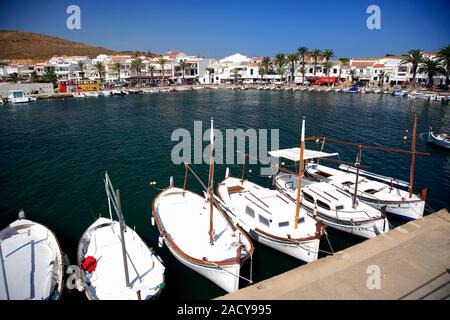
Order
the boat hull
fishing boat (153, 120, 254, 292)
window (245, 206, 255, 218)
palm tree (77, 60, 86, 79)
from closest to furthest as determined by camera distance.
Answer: the boat hull → fishing boat (153, 120, 254, 292) → window (245, 206, 255, 218) → palm tree (77, 60, 86, 79)

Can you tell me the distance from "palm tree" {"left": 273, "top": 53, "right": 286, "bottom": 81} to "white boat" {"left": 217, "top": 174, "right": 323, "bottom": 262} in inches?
5561

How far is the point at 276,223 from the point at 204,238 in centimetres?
519

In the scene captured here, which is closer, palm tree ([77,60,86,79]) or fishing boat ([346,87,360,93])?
fishing boat ([346,87,360,93])

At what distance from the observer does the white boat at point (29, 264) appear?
1453 cm

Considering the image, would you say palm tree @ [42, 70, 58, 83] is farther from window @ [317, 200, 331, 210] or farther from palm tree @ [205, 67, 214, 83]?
window @ [317, 200, 331, 210]

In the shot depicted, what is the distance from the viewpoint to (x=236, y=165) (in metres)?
40.1

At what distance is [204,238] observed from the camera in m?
19.5

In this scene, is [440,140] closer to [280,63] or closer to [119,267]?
[119,267]

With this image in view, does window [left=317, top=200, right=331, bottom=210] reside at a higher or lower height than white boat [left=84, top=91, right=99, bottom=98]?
lower

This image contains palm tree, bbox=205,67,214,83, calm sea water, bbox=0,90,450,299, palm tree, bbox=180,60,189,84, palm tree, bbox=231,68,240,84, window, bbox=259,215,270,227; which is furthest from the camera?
palm tree, bbox=205,67,214,83

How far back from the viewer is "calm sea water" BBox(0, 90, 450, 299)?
2348 cm

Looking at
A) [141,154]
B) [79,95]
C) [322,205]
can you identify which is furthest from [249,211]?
[79,95]

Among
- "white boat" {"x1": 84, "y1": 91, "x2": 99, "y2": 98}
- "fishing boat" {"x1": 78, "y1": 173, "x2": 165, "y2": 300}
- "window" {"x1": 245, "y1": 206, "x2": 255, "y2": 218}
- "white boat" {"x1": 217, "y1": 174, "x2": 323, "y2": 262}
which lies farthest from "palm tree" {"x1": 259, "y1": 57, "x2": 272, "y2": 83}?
"fishing boat" {"x1": 78, "y1": 173, "x2": 165, "y2": 300}
